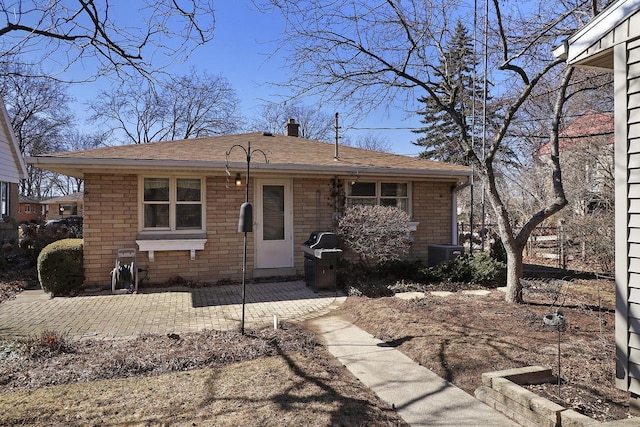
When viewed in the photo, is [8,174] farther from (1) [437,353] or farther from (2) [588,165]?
(2) [588,165]

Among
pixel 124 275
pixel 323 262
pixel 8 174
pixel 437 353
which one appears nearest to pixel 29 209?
pixel 8 174

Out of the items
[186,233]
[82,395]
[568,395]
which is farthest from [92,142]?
[568,395]

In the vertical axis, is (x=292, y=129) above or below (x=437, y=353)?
above

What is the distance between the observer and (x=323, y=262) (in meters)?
7.65

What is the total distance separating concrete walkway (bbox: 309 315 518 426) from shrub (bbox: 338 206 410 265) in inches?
135

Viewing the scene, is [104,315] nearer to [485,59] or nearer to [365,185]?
[365,185]

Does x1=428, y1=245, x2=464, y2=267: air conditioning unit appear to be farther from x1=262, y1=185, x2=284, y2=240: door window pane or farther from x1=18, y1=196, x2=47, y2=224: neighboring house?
Answer: x1=18, y1=196, x2=47, y2=224: neighboring house

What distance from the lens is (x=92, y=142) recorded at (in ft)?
108

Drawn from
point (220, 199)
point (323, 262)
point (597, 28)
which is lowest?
point (323, 262)

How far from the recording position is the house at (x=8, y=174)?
14.2 metres

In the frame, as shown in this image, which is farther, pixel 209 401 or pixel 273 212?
pixel 273 212

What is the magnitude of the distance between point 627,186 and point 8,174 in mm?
19755

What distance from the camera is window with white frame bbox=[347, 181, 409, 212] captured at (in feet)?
31.4

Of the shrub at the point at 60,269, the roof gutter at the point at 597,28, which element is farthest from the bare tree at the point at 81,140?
the roof gutter at the point at 597,28
